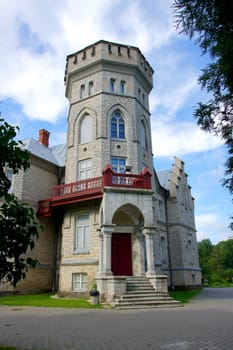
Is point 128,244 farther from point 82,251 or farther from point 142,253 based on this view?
point 82,251

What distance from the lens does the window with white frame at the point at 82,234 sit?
18.9m

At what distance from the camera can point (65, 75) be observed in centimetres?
2580

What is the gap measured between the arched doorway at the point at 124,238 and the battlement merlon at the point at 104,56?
480 inches

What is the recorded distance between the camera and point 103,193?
1664cm

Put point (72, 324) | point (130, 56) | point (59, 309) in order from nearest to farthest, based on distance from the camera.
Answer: point (72, 324) < point (59, 309) < point (130, 56)

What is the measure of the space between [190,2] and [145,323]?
877cm

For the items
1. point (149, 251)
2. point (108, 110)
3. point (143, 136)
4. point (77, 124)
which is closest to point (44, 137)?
point (77, 124)

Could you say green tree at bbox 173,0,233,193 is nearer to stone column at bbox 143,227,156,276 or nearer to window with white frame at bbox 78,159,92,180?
stone column at bbox 143,227,156,276

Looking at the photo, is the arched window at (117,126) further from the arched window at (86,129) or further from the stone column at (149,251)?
the stone column at (149,251)

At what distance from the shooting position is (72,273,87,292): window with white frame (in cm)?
1805

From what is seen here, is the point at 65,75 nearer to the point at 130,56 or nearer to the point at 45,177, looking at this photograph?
the point at 130,56

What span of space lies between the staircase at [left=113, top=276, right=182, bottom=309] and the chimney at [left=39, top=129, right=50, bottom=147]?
58.6 feet

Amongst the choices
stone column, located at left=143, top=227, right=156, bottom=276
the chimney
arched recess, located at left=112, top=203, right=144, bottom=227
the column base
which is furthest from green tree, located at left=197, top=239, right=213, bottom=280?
the column base

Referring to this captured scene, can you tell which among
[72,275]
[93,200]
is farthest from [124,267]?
[93,200]
